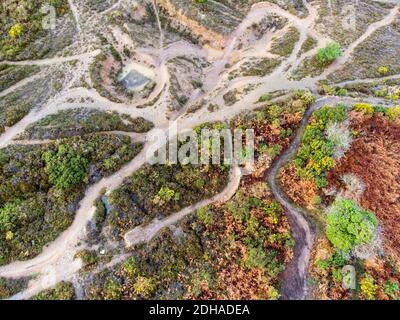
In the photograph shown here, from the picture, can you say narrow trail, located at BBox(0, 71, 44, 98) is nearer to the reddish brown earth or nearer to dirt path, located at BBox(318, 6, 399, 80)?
dirt path, located at BBox(318, 6, 399, 80)

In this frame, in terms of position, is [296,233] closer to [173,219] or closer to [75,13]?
[173,219]

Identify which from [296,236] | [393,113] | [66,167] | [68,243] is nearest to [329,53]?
[393,113]

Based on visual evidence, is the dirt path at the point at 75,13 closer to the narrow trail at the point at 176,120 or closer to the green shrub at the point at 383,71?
the narrow trail at the point at 176,120

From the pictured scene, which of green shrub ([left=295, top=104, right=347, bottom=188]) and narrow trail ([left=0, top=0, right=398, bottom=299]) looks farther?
green shrub ([left=295, top=104, right=347, bottom=188])

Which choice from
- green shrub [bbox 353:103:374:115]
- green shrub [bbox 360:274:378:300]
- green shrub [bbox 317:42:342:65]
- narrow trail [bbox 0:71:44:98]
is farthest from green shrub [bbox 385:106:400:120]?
narrow trail [bbox 0:71:44:98]

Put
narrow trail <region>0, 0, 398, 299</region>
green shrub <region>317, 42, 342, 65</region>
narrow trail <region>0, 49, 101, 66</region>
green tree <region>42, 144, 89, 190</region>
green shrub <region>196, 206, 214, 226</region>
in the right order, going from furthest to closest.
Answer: narrow trail <region>0, 49, 101, 66</region> → green shrub <region>317, 42, 342, 65</region> → green tree <region>42, 144, 89, 190</region> → green shrub <region>196, 206, 214, 226</region> → narrow trail <region>0, 0, 398, 299</region>

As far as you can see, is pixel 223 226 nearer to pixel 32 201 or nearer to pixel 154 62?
pixel 32 201

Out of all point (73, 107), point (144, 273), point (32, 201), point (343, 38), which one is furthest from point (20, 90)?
point (343, 38)

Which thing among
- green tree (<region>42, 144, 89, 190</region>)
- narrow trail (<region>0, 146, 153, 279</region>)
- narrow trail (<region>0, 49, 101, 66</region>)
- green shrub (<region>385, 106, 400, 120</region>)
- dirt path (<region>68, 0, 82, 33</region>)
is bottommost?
narrow trail (<region>0, 146, 153, 279</region>)
